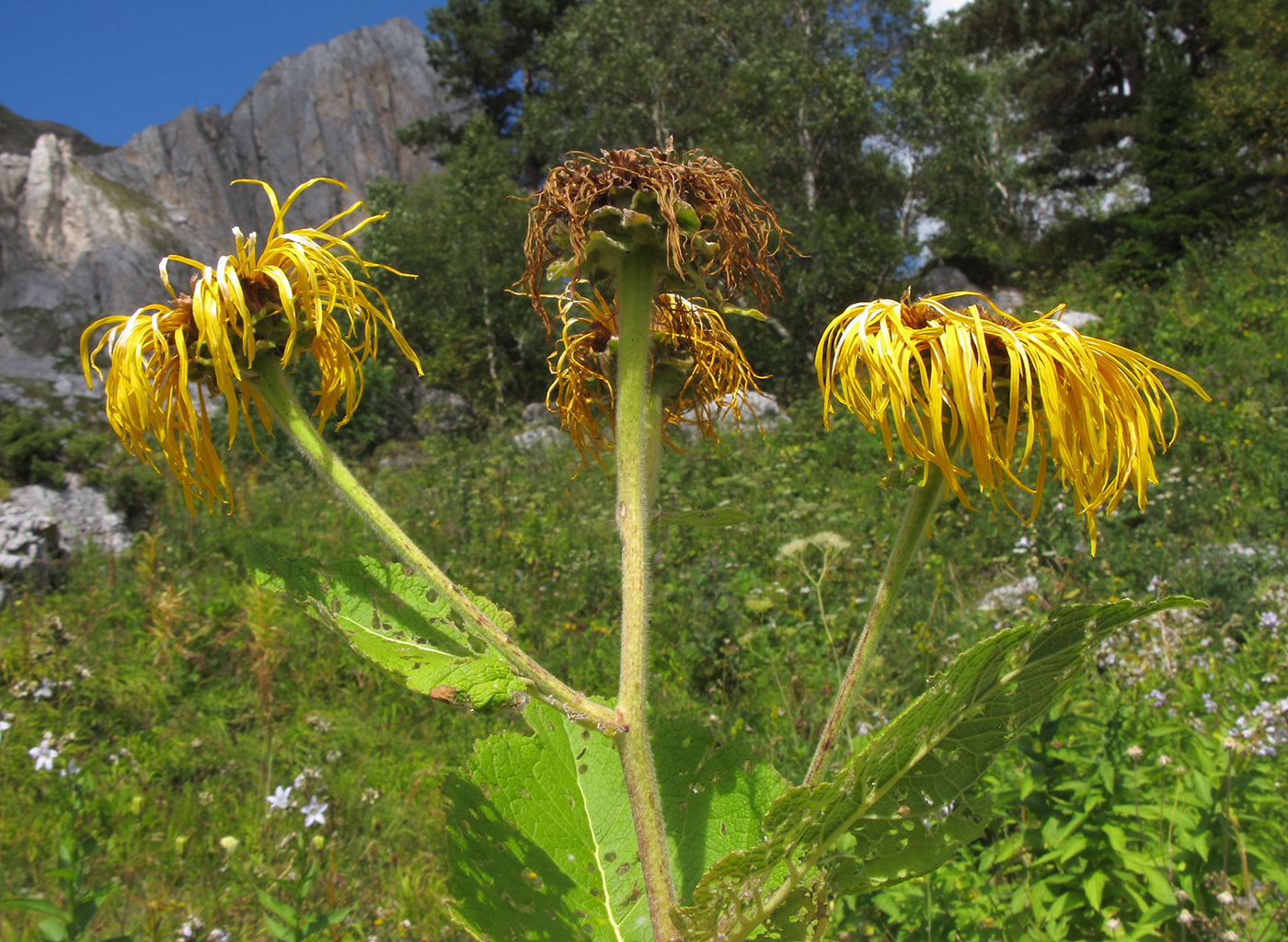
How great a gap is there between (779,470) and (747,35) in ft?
69.1

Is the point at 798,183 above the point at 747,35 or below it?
below

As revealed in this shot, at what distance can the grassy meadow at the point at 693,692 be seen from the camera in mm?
2592

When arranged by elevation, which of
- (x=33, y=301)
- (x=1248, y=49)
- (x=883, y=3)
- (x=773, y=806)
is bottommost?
(x=773, y=806)

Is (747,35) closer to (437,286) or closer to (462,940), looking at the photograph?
(437,286)

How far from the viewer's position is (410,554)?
0.97 m

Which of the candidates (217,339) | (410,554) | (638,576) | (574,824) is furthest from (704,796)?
(217,339)

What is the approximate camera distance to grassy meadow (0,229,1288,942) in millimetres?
2592

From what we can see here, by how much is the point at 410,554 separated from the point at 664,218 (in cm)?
62

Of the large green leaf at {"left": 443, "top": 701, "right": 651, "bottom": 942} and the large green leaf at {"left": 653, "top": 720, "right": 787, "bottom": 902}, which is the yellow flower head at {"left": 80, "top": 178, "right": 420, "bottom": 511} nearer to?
the large green leaf at {"left": 443, "top": 701, "right": 651, "bottom": 942}

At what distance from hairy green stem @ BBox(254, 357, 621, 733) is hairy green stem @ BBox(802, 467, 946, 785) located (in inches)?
11.5

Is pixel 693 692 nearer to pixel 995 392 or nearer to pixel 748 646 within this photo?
pixel 748 646

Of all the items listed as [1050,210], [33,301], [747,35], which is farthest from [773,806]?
[1050,210]

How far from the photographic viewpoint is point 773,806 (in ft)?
2.77

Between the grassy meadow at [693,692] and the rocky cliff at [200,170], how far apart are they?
28.5m
